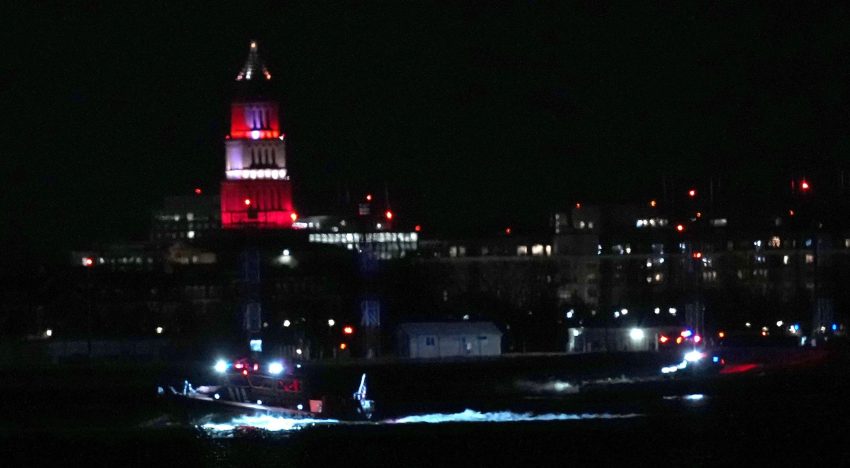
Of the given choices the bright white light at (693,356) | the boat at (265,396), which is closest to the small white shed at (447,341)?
the bright white light at (693,356)

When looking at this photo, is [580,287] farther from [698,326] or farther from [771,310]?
[698,326]

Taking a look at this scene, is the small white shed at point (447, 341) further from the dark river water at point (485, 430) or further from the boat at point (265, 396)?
the boat at point (265, 396)

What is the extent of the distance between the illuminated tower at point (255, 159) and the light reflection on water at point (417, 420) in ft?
197

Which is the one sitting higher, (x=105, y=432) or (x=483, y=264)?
(x=483, y=264)

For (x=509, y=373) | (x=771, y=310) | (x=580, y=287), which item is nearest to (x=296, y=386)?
(x=509, y=373)

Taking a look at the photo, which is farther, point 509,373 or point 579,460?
point 509,373

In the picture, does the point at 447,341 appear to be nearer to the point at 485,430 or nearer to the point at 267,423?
the point at 267,423

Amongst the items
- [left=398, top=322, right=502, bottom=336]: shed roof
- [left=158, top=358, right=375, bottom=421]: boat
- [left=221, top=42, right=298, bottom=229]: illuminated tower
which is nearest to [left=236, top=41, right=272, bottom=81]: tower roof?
[left=221, top=42, right=298, bottom=229]: illuminated tower

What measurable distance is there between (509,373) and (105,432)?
2022cm

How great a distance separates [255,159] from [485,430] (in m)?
64.7

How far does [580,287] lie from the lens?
12462cm

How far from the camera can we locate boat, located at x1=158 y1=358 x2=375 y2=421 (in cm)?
5762

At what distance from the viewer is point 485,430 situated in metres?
56.2

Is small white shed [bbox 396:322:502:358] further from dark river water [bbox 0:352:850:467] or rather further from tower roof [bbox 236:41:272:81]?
tower roof [bbox 236:41:272:81]
